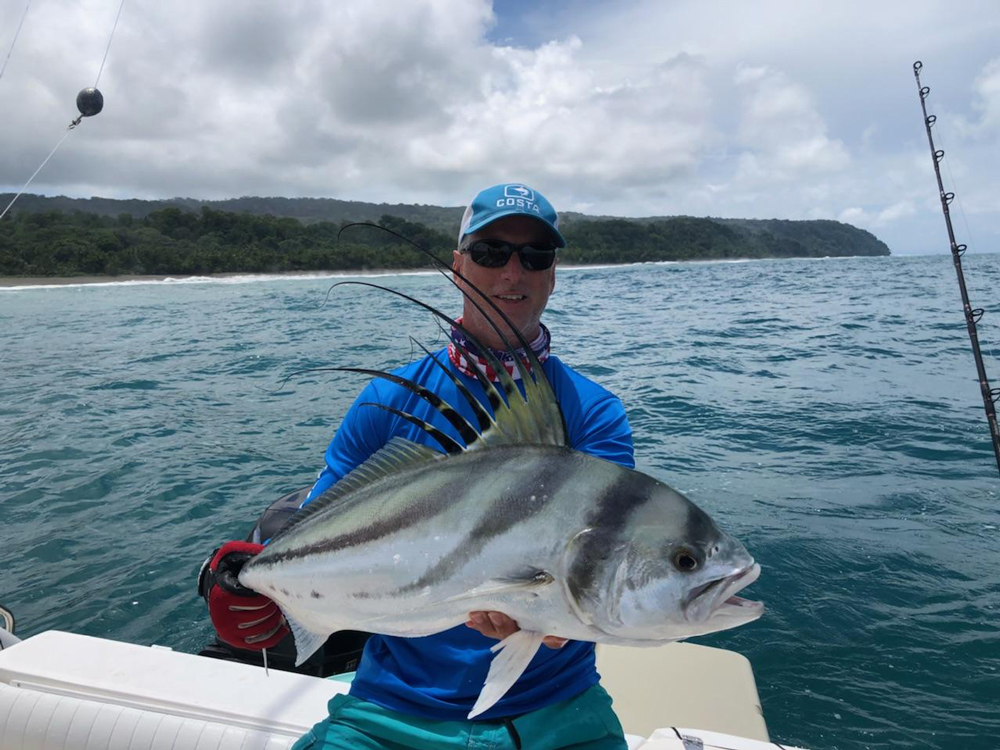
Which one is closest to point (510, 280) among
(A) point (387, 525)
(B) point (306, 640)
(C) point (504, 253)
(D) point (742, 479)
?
(C) point (504, 253)

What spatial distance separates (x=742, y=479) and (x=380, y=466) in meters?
7.00

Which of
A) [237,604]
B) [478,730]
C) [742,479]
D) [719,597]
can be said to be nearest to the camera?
[719,597]

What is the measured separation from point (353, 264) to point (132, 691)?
85.8 m

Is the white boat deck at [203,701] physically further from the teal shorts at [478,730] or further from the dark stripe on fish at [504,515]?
the dark stripe on fish at [504,515]

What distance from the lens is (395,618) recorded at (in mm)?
1686

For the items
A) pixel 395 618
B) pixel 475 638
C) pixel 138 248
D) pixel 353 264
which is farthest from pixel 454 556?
pixel 353 264

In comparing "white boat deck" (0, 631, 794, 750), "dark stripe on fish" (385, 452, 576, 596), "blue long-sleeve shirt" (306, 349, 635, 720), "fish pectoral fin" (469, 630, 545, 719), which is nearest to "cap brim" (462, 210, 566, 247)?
"blue long-sleeve shirt" (306, 349, 635, 720)

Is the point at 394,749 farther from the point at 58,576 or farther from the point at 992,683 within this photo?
the point at 58,576

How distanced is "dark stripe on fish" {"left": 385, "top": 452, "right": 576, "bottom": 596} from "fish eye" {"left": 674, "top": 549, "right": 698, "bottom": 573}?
0.30 meters

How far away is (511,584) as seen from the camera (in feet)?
5.03

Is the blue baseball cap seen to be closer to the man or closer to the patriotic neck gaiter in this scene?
the man

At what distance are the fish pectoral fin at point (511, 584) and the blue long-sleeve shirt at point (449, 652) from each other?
481 mm

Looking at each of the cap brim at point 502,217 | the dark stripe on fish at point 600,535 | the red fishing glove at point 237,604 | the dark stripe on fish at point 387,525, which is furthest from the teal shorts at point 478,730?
the cap brim at point 502,217

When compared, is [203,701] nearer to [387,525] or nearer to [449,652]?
[449,652]
